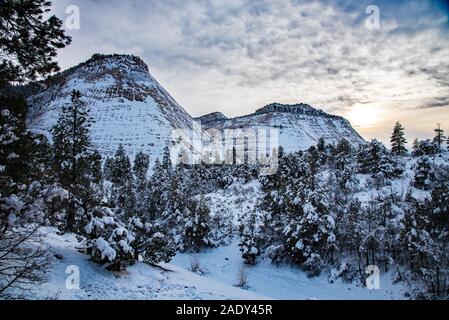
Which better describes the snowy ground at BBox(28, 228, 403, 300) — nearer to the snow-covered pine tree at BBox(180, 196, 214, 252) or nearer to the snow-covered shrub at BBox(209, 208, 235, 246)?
the snow-covered pine tree at BBox(180, 196, 214, 252)

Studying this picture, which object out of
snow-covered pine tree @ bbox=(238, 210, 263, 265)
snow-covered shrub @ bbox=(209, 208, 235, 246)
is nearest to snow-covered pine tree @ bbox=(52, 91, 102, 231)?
snow-covered pine tree @ bbox=(238, 210, 263, 265)

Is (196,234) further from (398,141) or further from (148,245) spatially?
(398,141)

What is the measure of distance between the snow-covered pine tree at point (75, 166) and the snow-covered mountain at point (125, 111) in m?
78.9

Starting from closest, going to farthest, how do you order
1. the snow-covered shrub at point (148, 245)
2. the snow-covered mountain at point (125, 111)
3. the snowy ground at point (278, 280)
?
the snow-covered shrub at point (148, 245)
the snowy ground at point (278, 280)
the snow-covered mountain at point (125, 111)

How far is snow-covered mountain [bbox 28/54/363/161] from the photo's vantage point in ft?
350

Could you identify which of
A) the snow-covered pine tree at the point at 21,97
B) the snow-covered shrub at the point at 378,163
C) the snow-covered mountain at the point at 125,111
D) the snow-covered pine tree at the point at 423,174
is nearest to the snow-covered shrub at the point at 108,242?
the snow-covered pine tree at the point at 21,97

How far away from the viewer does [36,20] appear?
309 inches

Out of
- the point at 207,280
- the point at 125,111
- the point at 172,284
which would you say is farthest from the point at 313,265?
the point at 125,111

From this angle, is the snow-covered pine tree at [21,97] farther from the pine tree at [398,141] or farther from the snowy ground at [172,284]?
the pine tree at [398,141]

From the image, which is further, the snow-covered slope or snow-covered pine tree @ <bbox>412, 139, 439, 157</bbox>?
the snow-covered slope

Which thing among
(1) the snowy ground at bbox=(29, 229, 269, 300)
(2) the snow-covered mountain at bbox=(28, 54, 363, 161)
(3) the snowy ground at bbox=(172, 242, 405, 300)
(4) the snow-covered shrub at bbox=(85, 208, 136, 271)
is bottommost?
(3) the snowy ground at bbox=(172, 242, 405, 300)

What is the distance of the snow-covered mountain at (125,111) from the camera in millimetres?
106625

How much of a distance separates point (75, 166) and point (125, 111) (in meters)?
115
